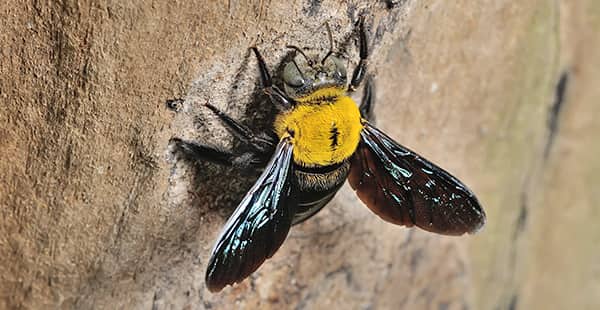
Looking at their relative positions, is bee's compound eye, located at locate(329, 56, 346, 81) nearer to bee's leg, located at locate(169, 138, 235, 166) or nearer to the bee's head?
the bee's head

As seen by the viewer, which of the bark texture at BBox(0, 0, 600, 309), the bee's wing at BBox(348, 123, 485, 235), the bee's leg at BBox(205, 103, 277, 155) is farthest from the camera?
the bee's wing at BBox(348, 123, 485, 235)

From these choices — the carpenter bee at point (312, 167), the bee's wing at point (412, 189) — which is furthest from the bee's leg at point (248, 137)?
the bee's wing at point (412, 189)

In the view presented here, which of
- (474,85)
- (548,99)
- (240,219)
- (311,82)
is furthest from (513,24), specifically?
(240,219)

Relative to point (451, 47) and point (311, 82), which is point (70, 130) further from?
point (451, 47)

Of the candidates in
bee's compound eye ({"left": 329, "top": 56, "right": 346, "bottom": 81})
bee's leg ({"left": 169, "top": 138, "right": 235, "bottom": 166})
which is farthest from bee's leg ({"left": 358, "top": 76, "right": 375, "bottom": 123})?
bee's leg ({"left": 169, "top": 138, "right": 235, "bottom": 166})

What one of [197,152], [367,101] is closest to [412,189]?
[367,101]

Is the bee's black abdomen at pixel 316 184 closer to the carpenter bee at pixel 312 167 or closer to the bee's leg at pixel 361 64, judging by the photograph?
the carpenter bee at pixel 312 167
